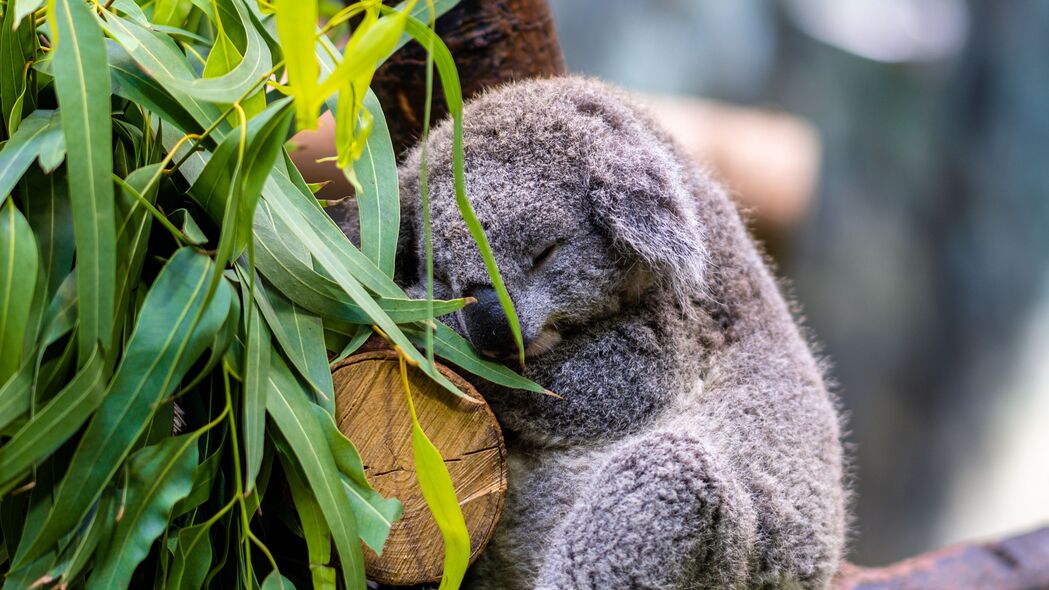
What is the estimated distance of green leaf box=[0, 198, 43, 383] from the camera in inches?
43.4

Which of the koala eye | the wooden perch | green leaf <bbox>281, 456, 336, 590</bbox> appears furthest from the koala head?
the wooden perch

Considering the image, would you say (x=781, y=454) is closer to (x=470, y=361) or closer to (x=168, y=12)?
(x=470, y=361)

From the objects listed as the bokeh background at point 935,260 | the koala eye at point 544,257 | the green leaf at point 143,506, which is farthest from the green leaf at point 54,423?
the bokeh background at point 935,260

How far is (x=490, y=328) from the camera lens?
4.89 ft

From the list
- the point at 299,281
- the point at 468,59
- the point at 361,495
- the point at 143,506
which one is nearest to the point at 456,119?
the point at 299,281

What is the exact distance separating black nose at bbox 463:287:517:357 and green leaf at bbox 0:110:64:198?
27.0 inches

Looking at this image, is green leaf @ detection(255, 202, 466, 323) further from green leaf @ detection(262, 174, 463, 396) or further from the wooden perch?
the wooden perch

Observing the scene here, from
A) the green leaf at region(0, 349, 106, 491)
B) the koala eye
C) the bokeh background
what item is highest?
the green leaf at region(0, 349, 106, 491)

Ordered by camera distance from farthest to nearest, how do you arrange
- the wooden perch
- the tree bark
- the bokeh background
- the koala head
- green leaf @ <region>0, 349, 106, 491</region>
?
the bokeh background, the wooden perch, the tree bark, the koala head, green leaf @ <region>0, 349, 106, 491</region>

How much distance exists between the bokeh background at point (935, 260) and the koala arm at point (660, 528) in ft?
16.4

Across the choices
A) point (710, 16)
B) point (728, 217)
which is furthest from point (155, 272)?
point (710, 16)

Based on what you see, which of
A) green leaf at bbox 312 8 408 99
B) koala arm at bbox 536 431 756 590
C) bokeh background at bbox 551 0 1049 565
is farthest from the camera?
bokeh background at bbox 551 0 1049 565

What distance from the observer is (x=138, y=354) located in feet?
3.79

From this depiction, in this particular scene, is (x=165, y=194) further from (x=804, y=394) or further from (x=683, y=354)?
(x=804, y=394)
